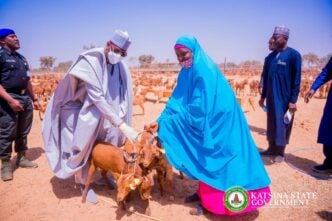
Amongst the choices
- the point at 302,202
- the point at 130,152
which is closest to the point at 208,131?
the point at 130,152

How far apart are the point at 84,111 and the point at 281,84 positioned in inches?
160

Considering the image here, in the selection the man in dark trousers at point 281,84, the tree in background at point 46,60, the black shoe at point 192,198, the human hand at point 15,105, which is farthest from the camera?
the tree in background at point 46,60

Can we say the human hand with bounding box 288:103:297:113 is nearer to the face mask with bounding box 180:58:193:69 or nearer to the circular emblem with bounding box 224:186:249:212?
the circular emblem with bounding box 224:186:249:212

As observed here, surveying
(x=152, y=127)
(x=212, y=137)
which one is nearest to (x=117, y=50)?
(x=152, y=127)

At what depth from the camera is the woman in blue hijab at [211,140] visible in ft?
11.3

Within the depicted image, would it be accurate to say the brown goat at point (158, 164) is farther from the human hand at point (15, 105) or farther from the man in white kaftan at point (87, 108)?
the human hand at point (15, 105)

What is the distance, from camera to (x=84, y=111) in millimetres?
3965

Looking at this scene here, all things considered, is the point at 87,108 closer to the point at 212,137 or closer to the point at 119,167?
the point at 119,167

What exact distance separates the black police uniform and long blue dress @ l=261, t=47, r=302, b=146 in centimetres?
506

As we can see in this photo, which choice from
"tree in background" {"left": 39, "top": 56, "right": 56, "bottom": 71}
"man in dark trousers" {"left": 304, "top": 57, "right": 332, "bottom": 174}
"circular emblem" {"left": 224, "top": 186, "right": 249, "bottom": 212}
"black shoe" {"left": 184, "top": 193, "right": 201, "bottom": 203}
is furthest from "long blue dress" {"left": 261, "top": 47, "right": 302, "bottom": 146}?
"tree in background" {"left": 39, "top": 56, "right": 56, "bottom": 71}

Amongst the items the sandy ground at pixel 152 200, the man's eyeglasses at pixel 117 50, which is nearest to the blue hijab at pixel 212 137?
the sandy ground at pixel 152 200

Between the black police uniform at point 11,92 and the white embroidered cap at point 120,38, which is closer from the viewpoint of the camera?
the white embroidered cap at point 120,38

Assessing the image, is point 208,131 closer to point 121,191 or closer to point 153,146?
point 153,146

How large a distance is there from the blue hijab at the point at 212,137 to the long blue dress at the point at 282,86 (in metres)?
2.41
